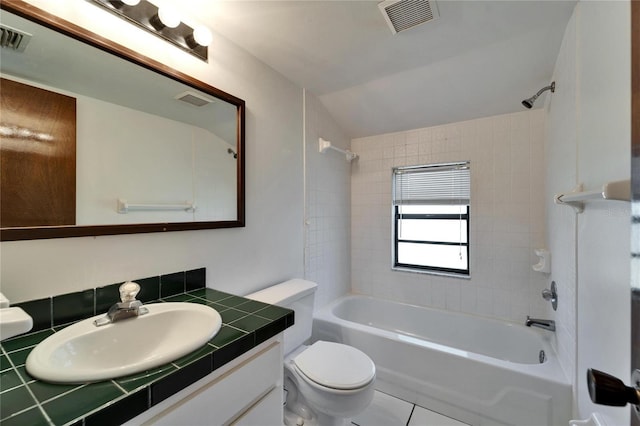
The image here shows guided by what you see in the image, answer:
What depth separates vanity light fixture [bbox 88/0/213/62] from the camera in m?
1.10

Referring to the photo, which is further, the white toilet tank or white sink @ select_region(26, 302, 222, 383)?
the white toilet tank

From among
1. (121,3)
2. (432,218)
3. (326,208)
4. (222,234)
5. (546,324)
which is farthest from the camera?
(432,218)

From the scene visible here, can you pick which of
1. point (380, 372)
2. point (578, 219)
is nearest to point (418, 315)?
point (380, 372)

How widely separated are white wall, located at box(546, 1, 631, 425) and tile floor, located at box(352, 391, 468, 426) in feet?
2.45

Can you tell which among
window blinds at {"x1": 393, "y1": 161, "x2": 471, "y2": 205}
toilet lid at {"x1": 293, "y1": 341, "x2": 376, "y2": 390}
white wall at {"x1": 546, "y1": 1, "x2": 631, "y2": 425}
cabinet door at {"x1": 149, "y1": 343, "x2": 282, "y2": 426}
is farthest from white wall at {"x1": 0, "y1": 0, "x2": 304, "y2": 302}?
white wall at {"x1": 546, "y1": 1, "x2": 631, "y2": 425}

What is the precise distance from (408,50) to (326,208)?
1.38m

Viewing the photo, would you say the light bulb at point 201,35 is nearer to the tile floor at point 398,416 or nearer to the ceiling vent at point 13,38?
the ceiling vent at point 13,38

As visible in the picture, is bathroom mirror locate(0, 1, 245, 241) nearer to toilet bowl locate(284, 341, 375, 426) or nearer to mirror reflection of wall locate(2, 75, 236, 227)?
mirror reflection of wall locate(2, 75, 236, 227)

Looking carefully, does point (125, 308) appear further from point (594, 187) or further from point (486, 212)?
point (486, 212)

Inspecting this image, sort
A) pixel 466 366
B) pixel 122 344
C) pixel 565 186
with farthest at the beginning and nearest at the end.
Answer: pixel 466 366 → pixel 565 186 → pixel 122 344

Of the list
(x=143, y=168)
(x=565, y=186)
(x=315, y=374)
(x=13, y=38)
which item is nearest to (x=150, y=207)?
(x=143, y=168)

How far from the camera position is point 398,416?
1.72m

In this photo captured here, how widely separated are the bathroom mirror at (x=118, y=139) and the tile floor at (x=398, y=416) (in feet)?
4.99

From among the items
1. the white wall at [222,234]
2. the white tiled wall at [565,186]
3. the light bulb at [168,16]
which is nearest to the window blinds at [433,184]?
the white tiled wall at [565,186]
